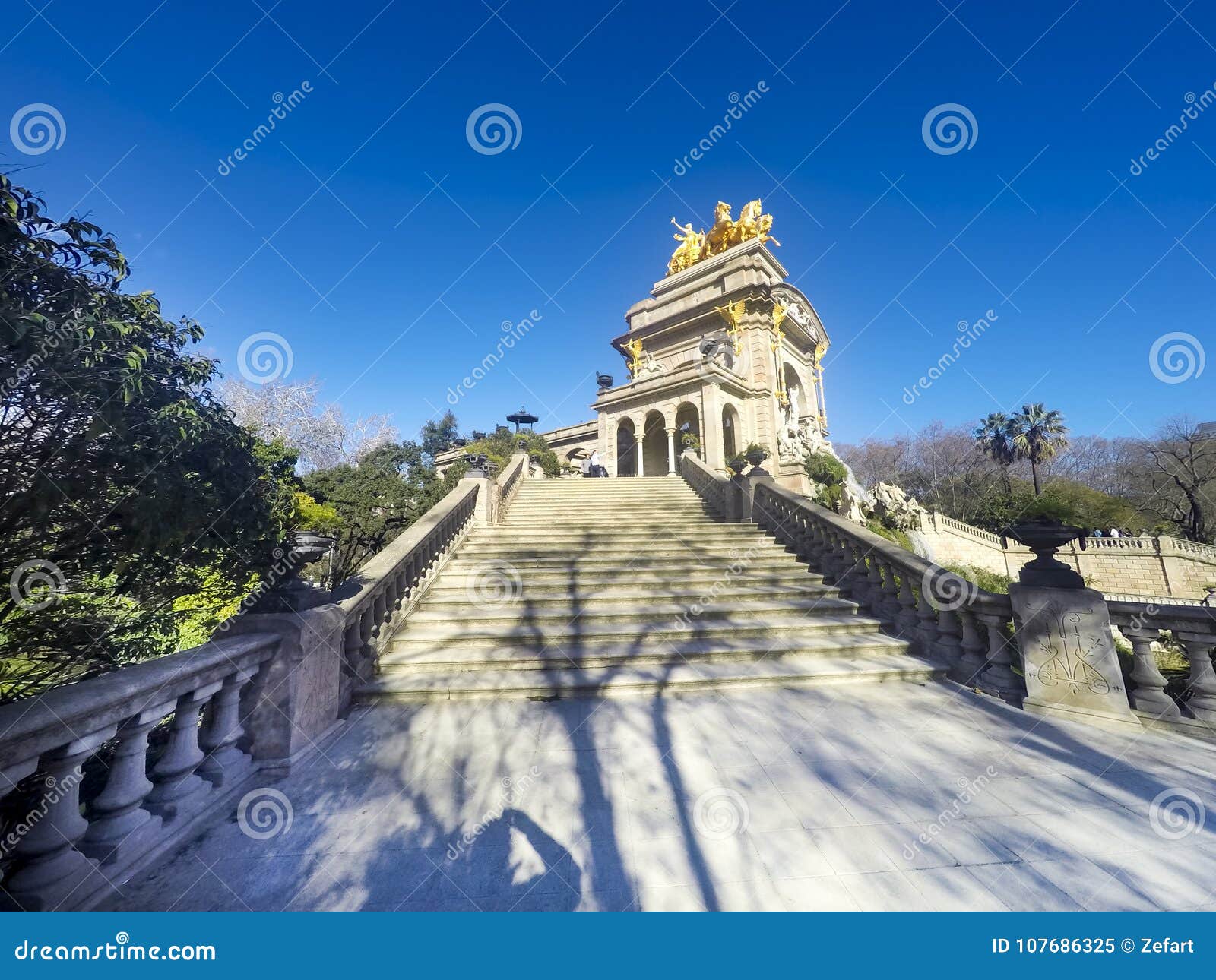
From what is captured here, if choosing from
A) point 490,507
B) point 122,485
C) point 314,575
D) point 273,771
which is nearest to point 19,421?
point 122,485

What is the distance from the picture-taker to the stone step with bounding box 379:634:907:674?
15.9 feet

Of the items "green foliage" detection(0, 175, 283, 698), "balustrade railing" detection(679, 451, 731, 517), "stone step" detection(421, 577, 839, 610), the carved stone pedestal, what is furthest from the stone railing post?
"green foliage" detection(0, 175, 283, 698)

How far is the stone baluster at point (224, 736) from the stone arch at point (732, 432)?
1952 cm

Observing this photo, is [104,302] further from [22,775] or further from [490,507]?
[490,507]

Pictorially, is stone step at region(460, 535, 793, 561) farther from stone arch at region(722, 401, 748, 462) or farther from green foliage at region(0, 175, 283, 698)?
stone arch at region(722, 401, 748, 462)

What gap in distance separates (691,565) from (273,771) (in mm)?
5815

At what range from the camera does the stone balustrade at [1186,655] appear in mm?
3547

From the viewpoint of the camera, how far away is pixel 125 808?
2213 millimetres

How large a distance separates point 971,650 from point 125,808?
6774 millimetres

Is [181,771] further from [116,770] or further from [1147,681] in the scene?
[1147,681]

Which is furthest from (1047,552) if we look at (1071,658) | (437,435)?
(437,435)

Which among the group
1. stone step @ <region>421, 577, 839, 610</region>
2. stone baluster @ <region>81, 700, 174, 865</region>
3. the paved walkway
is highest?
stone step @ <region>421, 577, 839, 610</region>

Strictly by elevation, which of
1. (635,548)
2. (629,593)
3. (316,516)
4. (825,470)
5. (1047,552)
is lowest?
(629,593)

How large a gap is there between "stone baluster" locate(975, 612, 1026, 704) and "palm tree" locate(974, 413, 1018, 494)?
4009cm
